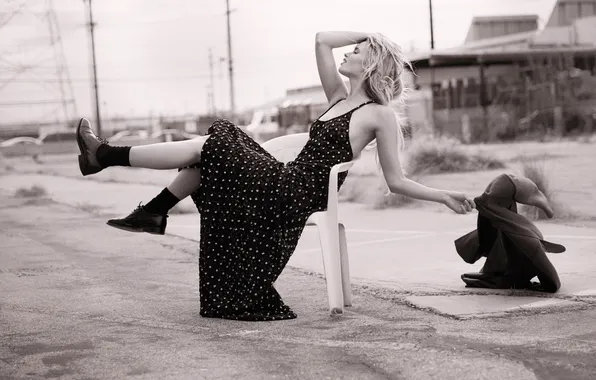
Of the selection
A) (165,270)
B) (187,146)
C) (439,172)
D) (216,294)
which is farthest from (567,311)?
(439,172)

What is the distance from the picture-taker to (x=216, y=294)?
4000 millimetres

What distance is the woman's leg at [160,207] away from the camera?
4.16 meters

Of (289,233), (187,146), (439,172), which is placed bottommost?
(439,172)

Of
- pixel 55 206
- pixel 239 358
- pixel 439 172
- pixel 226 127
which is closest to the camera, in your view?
pixel 239 358

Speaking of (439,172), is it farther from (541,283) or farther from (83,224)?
(541,283)

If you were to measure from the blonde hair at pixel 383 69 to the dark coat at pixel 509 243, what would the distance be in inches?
20.4

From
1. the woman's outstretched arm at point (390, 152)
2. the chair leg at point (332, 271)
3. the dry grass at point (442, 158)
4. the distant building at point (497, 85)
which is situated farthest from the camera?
the distant building at point (497, 85)

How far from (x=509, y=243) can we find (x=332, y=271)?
925 mm

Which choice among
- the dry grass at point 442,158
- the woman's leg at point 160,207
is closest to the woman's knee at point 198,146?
the woman's leg at point 160,207

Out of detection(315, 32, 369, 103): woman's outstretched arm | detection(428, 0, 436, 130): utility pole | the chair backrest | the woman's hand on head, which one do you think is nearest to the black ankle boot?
the chair backrest

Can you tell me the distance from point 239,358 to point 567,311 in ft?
4.79

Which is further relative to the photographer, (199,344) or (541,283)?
(541,283)

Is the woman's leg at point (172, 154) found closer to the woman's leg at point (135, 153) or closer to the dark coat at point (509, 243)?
the woman's leg at point (135, 153)

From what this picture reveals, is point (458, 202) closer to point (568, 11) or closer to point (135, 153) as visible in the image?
point (135, 153)
